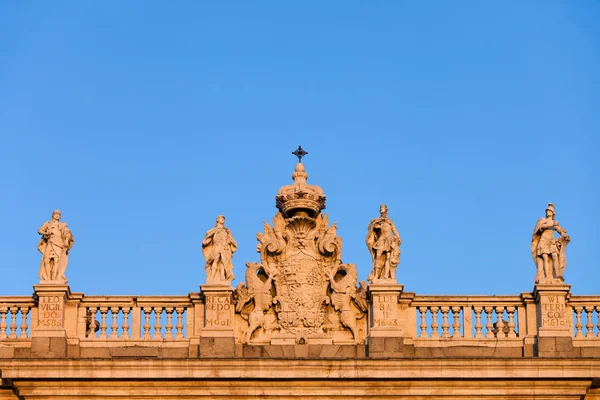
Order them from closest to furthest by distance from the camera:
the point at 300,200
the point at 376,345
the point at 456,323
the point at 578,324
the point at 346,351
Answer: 1. the point at 376,345
2. the point at 346,351
3. the point at 578,324
4. the point at 456,323
5. the point at 300,200

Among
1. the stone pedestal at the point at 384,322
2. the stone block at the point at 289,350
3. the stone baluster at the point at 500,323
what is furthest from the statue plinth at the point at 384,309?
the stone baluster at the point at 500,323

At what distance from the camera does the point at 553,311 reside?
181ft

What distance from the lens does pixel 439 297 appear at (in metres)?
55.6

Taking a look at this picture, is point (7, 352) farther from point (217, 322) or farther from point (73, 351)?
point (217, 322)

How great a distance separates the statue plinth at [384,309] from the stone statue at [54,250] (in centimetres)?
540

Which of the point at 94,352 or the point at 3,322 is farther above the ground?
the point at 3,322

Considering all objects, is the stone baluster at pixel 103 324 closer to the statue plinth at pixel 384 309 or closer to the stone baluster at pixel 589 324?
the statue plinth at pixel 384 309

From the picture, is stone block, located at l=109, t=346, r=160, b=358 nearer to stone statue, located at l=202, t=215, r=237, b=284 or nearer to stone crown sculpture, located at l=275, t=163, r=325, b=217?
stone statue, located at l=202, t=215, r=237, b=284

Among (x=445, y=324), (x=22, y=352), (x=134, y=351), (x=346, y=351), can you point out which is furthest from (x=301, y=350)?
(x=22, y=352)

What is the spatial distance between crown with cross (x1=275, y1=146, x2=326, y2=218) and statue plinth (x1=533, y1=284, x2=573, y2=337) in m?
4.17

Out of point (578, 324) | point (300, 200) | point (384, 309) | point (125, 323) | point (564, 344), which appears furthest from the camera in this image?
point (300, 200)

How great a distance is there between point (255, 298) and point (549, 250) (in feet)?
17.1

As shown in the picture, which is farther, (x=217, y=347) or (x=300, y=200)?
(x=300, y=200)

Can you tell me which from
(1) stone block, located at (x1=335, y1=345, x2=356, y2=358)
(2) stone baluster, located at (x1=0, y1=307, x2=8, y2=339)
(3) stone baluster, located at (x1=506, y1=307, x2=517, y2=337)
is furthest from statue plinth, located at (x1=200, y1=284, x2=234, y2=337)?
(3) stone baluster, located at (x1=506, y1=307, x2=517, y2=337)
